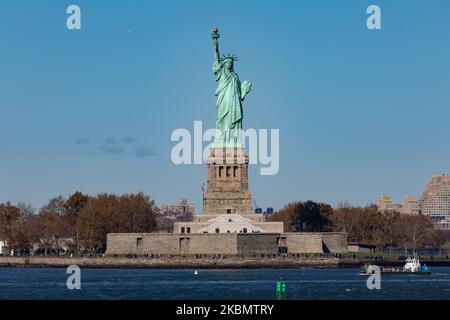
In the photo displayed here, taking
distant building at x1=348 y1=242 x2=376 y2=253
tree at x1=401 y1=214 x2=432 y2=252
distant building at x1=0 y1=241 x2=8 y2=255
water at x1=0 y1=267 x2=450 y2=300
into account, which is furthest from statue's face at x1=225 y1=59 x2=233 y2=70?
tree at x1=401 y1=214 x2=432 y2=252

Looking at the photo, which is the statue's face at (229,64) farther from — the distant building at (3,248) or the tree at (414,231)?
the tree at (414,231)

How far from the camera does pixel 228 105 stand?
313ft

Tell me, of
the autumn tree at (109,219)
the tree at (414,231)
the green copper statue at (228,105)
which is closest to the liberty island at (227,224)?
the green copper statue at (228,105)

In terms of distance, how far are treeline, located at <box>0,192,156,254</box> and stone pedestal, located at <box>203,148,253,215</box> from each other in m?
13.9

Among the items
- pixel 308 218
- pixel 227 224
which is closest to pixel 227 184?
pixel 227 224

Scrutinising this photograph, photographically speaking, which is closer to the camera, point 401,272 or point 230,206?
point 401,272

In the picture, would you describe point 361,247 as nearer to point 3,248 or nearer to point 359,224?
point 359,224

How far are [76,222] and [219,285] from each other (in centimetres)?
4681

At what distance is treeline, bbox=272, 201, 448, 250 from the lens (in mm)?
110250

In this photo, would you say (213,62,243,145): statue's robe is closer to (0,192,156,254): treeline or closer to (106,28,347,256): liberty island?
(106,28,347,256): liberty island

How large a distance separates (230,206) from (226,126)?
601cm
